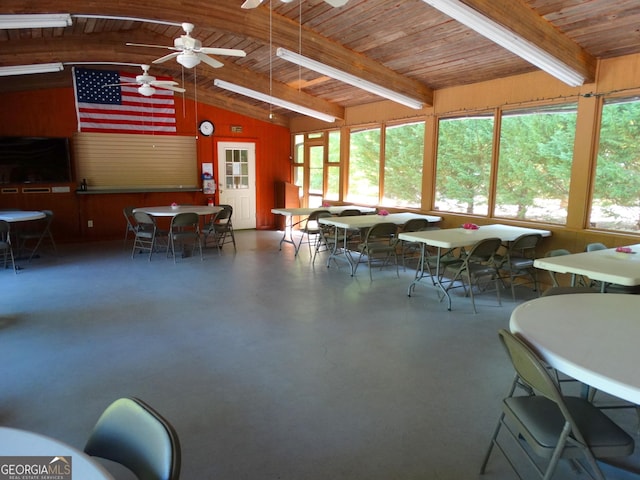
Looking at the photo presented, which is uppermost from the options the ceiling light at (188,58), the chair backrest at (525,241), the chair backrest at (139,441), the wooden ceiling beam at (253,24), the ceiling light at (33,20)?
the wooden ceiling beam at (253,24)

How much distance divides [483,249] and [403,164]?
3579 mm

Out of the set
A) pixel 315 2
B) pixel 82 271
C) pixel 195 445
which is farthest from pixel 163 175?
pixel 195 445

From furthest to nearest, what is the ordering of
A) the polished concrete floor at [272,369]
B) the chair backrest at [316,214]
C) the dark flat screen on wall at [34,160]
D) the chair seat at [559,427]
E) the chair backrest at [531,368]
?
the dark flat screen on wall at [34,160] → the chair backrest at [316,214] → the polished concrete floor at [272,369] → the chair seat at [559,427] → the chair backrest at [531,368]

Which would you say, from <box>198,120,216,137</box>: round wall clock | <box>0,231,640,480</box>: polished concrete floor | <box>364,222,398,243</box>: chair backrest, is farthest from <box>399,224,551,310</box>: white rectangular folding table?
<box>198,120,216,137</box>: round wall clock

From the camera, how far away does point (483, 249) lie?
4410 mm

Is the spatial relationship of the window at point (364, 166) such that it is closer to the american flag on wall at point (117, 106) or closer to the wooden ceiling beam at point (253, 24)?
the wooden ceiling beam at point (253, 24)

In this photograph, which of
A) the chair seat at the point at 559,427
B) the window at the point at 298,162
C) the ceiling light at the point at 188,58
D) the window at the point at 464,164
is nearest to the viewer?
the chair seat at the point at 559,427

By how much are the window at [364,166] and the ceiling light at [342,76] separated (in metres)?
1.34

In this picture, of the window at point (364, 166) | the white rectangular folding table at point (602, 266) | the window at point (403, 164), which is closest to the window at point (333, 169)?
the window at point (364, 166)

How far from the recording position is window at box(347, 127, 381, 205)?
829cm

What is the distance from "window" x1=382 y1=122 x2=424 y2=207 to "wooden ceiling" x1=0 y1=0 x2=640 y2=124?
0.72 meters

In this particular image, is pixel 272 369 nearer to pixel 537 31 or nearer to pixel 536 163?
pixel 537 31

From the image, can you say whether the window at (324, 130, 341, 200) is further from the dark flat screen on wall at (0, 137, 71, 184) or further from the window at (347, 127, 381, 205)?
the dark flat screen on wall at (0, 137, 71, 184)

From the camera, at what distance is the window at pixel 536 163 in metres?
5.41
